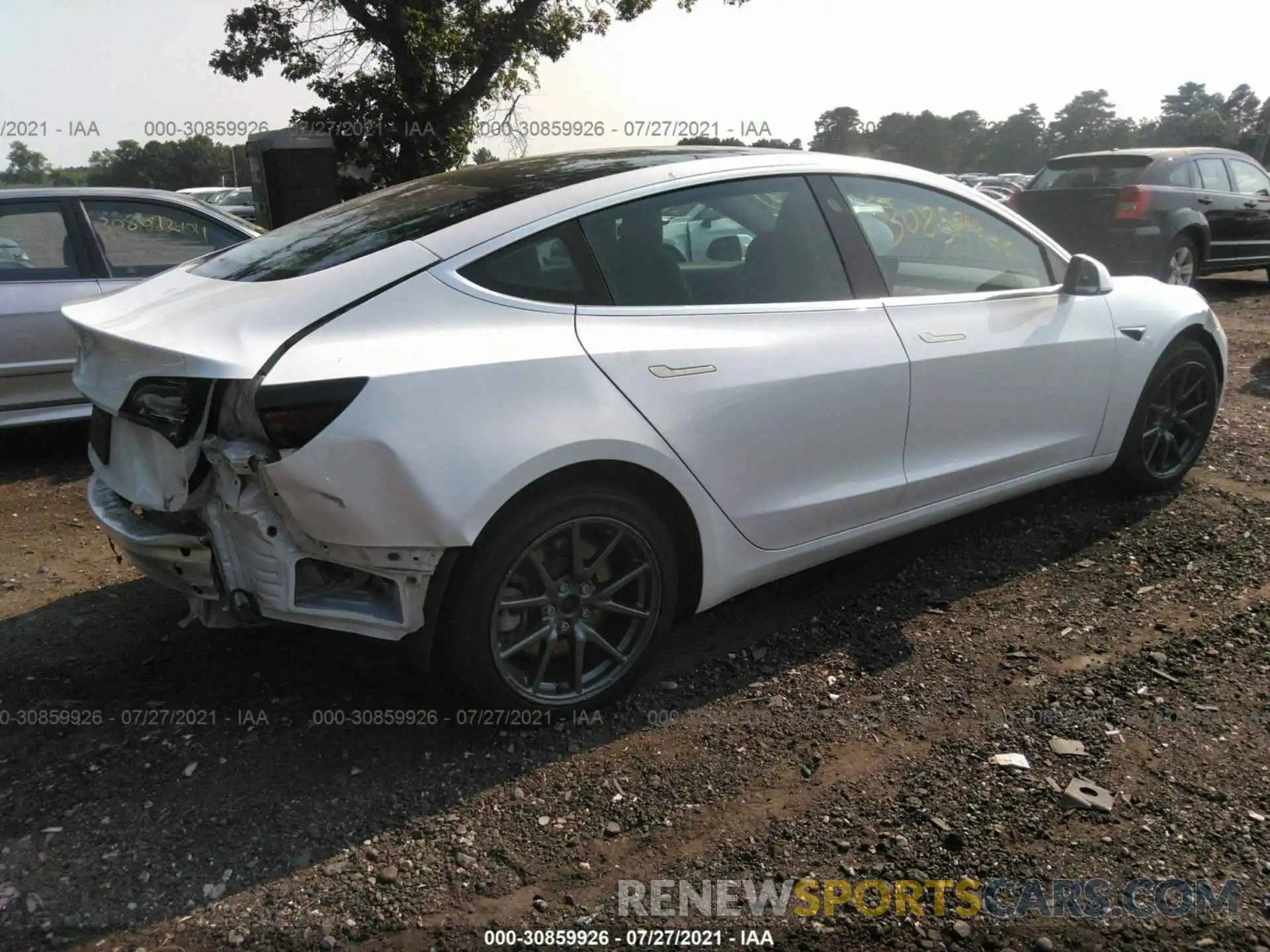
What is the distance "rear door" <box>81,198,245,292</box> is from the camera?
5.54 meters

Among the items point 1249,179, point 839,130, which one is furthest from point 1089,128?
point 1249,179

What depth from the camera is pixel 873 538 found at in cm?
348

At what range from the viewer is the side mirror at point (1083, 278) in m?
3.88

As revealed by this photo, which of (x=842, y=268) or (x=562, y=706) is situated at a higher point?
(x=842, y=268)

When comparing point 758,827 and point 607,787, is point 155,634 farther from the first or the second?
point 758,827

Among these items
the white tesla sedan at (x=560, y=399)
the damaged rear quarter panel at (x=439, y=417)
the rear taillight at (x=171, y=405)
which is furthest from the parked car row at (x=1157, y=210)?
the rear taillight at (x=171, y=405)

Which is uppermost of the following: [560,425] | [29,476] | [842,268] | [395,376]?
[842,268]

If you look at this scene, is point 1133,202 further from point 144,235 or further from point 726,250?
point 144,235

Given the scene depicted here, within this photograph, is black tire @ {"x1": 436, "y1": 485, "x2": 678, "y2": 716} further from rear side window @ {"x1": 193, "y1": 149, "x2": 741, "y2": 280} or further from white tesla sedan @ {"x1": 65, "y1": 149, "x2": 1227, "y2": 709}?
rear side window @ {"x1": 193, "y1": 149, "x2": 741, "y2": 280}

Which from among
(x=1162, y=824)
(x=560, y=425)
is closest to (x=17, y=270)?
(x=560, y=425)

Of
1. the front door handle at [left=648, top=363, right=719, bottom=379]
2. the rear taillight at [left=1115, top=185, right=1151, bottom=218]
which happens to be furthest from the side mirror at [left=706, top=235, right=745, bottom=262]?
the rear taillight at [left=1115, top=185, right=1151, bottom=218]

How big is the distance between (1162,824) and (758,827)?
3.43 feet

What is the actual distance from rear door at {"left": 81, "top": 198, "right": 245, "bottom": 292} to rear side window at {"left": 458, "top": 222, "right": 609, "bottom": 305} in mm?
3678

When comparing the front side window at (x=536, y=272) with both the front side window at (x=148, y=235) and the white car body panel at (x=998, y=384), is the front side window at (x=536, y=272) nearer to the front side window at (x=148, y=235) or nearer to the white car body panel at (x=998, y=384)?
the white car body panel at (x=998, y=384)
